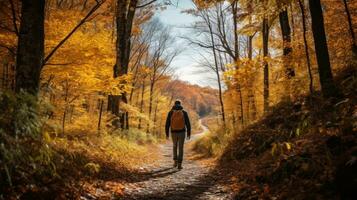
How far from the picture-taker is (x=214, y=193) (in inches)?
238

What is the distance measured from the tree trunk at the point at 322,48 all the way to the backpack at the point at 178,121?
424 cm

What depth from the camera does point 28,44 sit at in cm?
595

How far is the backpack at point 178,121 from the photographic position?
9570mm

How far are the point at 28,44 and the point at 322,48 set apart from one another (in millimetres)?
6717

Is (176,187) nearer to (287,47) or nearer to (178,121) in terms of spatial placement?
(178,121)

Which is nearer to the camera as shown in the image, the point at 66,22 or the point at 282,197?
the point at 282,197

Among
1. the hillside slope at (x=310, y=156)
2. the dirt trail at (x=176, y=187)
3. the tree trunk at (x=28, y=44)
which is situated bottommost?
the dirt trail at (x=176, y=187)

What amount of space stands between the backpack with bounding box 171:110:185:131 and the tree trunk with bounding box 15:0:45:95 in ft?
15.2

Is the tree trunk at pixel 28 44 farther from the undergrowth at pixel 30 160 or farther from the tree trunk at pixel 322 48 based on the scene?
the tree trunk at pixel 322 48

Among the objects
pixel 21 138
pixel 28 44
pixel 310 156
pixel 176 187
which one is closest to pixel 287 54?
pixel 310 156

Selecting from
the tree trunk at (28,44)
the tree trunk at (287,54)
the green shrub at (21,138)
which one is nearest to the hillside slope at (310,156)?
the tree trunk at (287,54)

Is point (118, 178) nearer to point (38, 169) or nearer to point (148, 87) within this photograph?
point (38, 169)

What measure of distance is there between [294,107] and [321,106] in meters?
1.77

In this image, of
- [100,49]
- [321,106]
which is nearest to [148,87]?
[100,49]
